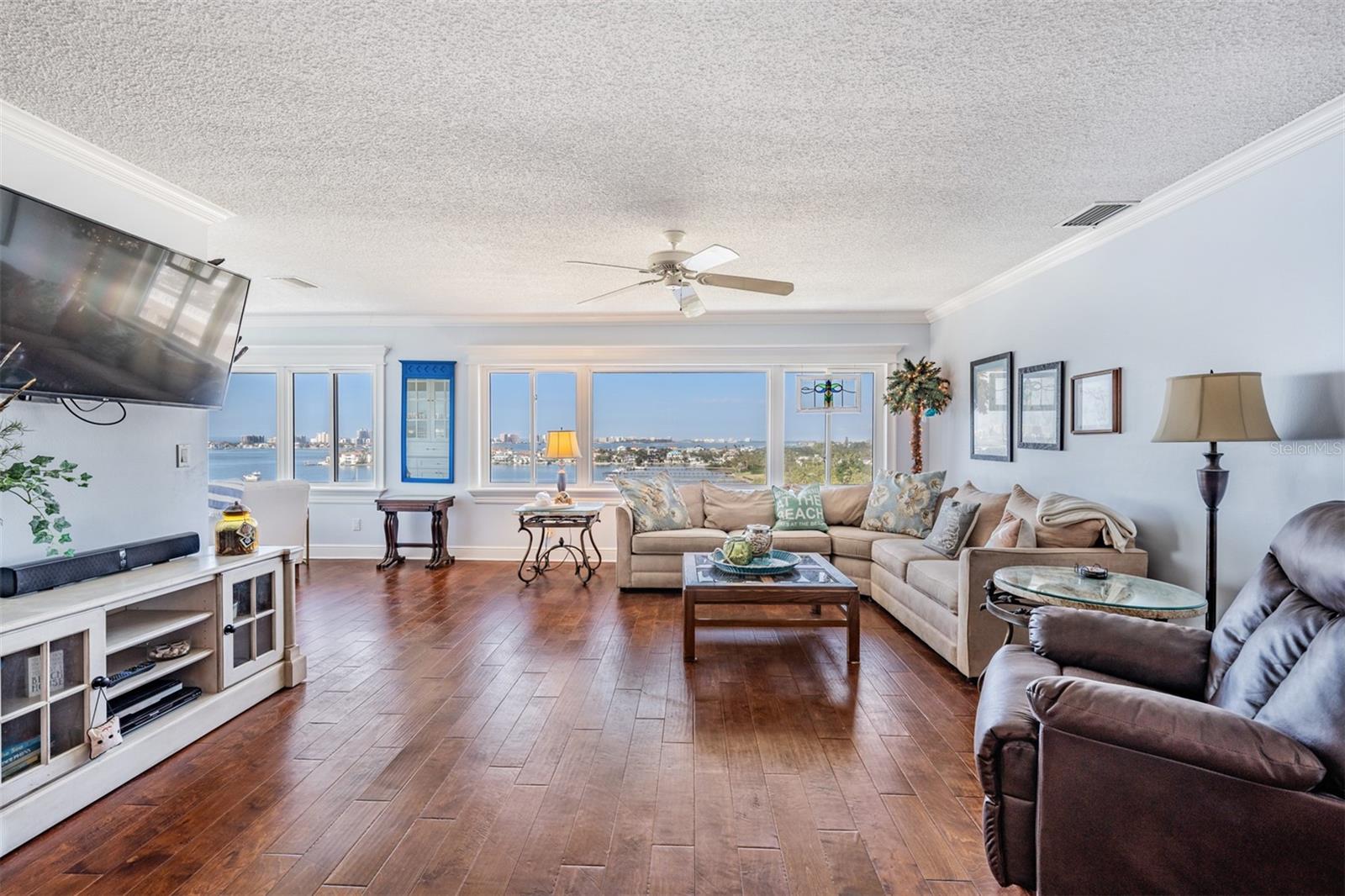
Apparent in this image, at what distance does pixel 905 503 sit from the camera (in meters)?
5.15

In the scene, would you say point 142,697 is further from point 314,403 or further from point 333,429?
point 314,403

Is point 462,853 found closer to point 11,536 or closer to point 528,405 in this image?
point 11,536

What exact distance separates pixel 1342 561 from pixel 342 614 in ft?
16.4

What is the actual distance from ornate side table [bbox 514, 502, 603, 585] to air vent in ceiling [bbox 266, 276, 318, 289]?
2447 mm

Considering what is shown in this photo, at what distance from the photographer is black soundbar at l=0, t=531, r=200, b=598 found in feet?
7.09

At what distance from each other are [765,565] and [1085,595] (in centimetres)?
172

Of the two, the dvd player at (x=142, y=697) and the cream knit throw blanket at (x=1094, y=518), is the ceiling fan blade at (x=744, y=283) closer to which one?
the cream knit throw blanket at (x=1094, y=518)

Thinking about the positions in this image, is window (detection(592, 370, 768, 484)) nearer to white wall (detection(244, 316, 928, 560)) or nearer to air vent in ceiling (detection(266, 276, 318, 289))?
white wall (detection(244, 316, 928, 560))

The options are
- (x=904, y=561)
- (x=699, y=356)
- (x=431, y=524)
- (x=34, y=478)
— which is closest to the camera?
(x=34, y=478)

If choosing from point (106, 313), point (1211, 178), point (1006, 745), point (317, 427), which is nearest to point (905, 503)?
point (1211, 178)

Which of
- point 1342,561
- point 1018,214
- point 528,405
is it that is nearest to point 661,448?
point 528,405

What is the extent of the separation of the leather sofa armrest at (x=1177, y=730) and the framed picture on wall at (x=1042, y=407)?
9.67 feet

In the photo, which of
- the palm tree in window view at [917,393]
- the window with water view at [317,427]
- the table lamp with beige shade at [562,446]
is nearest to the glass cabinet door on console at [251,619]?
the table lamp with beige shade at [562,446]

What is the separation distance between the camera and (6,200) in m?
2.09
